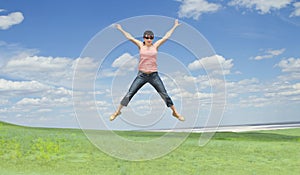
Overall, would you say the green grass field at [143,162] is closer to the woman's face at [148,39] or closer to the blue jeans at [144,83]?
the blue jeans at [144,83]

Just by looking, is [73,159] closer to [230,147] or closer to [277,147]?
[230,147]

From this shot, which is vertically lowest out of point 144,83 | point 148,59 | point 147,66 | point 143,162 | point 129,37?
point 143,162

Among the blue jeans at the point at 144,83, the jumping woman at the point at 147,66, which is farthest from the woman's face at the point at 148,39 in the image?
the blue jeans at the point at 144,83

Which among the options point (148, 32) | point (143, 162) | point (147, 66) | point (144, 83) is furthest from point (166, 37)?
point (143, 162)

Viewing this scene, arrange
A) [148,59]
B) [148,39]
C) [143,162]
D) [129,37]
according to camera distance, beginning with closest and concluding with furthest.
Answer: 1. [148,39]
2. [148,59]
3. [129,37]
4. [143,162]

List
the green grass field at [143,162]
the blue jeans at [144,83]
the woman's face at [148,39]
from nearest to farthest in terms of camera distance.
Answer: the woman's face at [148,39]
the blue jeans at [144,83]
the green grass field at [143,162]

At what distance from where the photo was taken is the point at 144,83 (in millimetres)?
9359

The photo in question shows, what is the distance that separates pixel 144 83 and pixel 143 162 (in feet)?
38.4

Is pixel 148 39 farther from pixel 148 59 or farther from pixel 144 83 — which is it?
pixel 144 83

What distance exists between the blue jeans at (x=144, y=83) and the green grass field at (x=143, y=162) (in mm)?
10052

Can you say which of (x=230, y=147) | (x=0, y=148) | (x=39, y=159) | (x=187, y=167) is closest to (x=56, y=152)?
(x=39, y=159)

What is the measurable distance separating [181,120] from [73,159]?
12.2 metres

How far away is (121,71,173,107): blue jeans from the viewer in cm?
928

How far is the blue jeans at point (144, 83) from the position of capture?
9.28m
